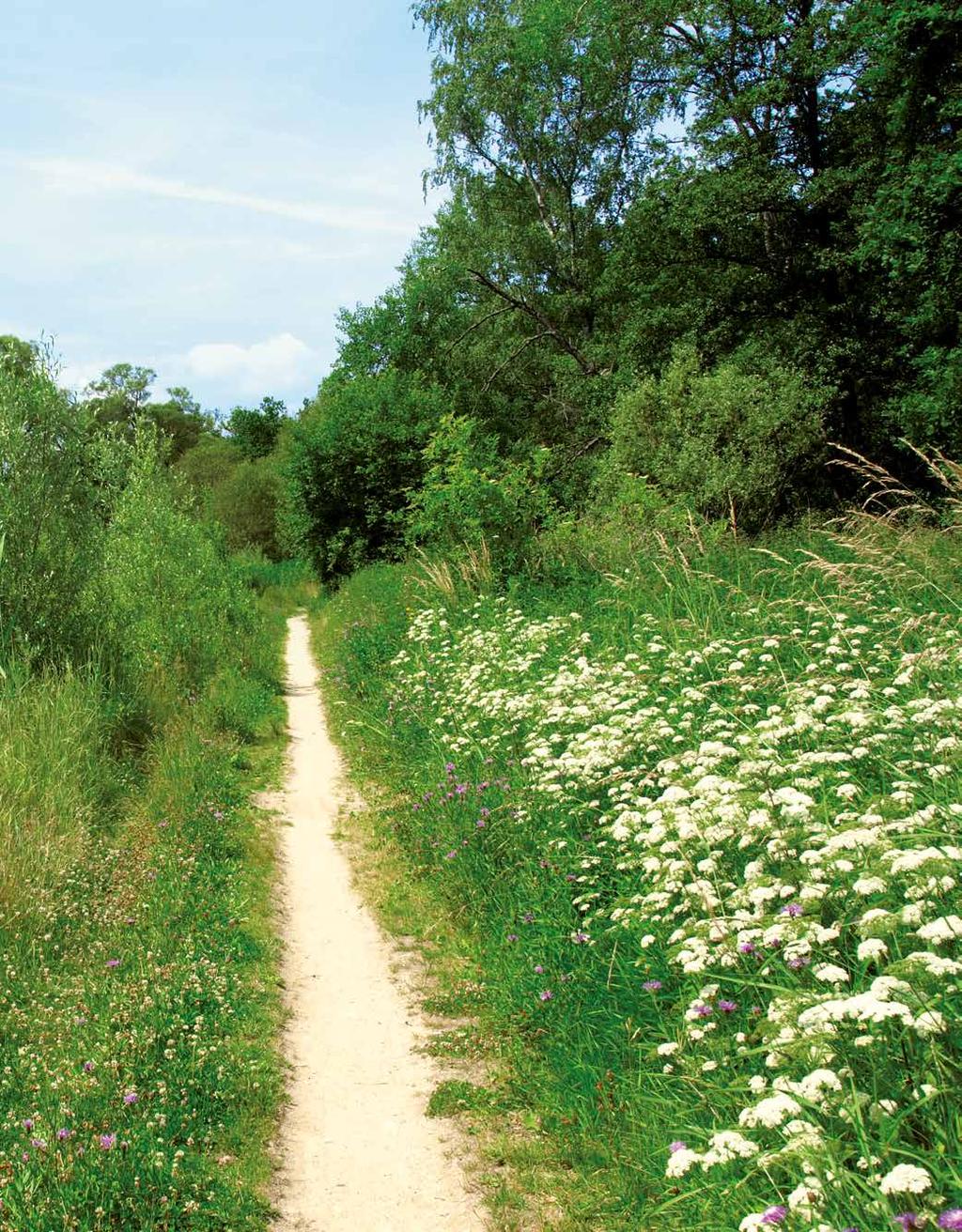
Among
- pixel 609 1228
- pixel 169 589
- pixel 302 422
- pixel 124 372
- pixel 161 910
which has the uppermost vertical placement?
pixel 124 372

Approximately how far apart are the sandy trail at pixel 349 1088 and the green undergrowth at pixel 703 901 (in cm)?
22

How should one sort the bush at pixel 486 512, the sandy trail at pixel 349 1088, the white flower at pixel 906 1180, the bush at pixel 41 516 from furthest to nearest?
the bush at pixel 486 512 → the bush at pixel 41 516 → the sandy trail at pixel 349 1088 → the white flower at pixel 906 1180

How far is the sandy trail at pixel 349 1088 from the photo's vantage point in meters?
3.64

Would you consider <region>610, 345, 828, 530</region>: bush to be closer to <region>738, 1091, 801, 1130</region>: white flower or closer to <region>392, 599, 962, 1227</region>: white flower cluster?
<region>392, 599, 962, 1227</region>: white flower cluster

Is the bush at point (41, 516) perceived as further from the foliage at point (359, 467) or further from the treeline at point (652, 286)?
the foliage at point (359, 467)

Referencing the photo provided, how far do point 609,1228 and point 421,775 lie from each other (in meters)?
4.84

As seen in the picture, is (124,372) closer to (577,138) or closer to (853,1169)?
(577,138)

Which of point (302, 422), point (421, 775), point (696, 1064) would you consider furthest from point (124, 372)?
point (696, 1064)

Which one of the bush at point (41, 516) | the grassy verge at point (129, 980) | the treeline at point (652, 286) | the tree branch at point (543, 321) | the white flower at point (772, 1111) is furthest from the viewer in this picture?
the tree branch at point (543, 321)

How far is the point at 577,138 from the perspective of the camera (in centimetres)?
2589

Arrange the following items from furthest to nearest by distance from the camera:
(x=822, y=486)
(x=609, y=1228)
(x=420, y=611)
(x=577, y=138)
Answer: (x=577, y=138), (x=822, y=486), (x=420, y=611), (x=609, y=1228)

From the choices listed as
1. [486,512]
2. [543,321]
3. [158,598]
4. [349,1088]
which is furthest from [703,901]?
[543,321]

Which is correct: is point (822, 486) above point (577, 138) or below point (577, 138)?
below

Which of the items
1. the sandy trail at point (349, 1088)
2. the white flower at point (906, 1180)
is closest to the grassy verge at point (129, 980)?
the sandy trail at point (349, 1088)
